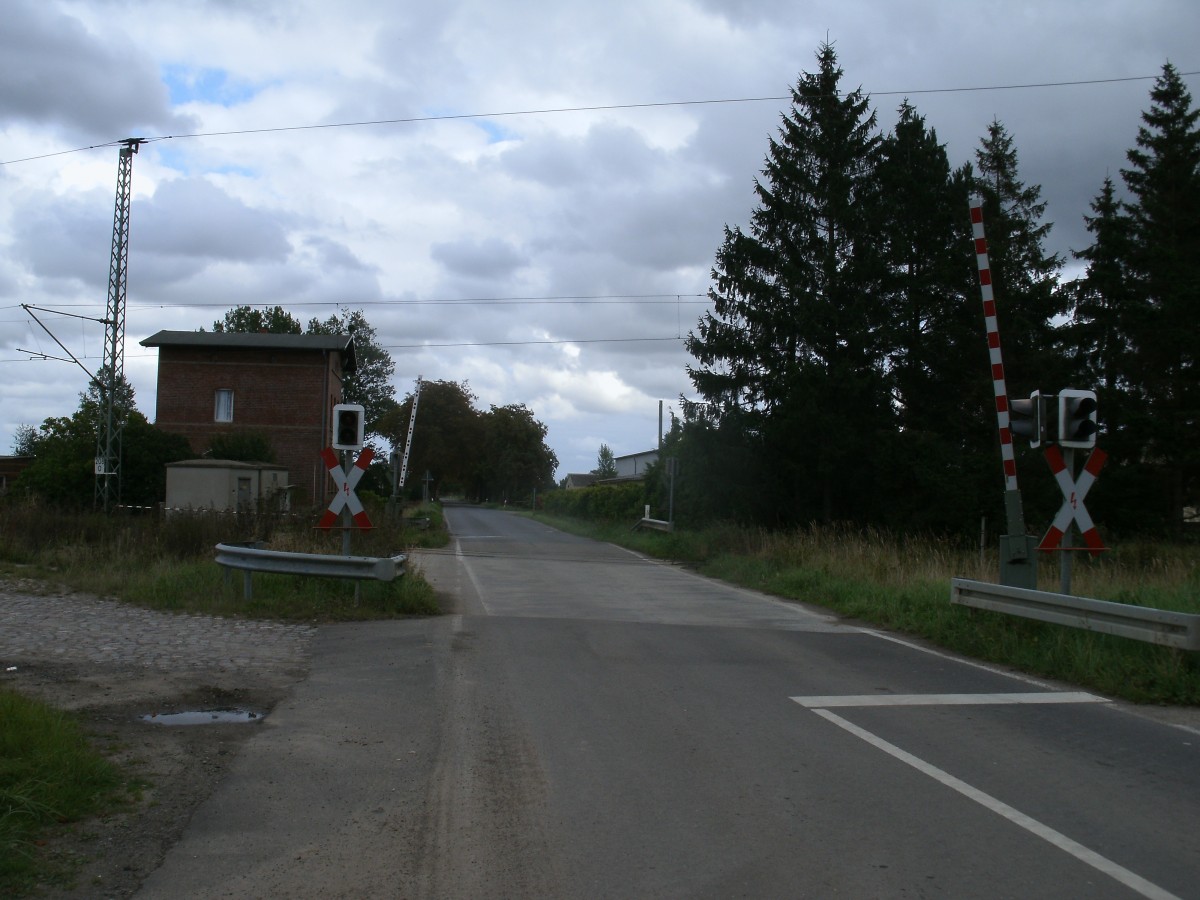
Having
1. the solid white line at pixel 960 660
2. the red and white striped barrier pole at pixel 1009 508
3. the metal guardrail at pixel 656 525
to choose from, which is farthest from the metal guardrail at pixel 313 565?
the metal guardrail at pixel 656 525

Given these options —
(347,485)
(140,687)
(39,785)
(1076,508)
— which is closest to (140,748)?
(39,785)

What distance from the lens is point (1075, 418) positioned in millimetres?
11000

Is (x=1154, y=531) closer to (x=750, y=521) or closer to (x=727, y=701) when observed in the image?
(x=750, y=521)

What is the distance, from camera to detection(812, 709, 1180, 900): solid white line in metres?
4.37

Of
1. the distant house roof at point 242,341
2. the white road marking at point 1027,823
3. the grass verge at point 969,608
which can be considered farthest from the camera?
the distant house roof at point 242,341

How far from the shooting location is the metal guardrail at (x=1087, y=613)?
8406 mm

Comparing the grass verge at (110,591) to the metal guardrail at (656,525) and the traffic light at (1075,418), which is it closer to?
the traffic light at (1075,418)

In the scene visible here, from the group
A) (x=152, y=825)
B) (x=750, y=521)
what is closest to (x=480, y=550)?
(x=750, y=521)

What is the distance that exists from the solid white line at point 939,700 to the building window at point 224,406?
159 ft

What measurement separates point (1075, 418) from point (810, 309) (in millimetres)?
22383

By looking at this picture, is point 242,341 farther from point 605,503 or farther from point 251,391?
point 605,503

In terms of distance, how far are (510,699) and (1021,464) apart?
30713 mm

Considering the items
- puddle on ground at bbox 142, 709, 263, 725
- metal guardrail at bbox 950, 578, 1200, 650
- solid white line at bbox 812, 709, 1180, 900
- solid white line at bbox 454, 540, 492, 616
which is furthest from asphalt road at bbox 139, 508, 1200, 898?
solid white line at bbox 454, 540, 492, 616

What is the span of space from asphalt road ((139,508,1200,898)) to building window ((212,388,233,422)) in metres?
44.6
